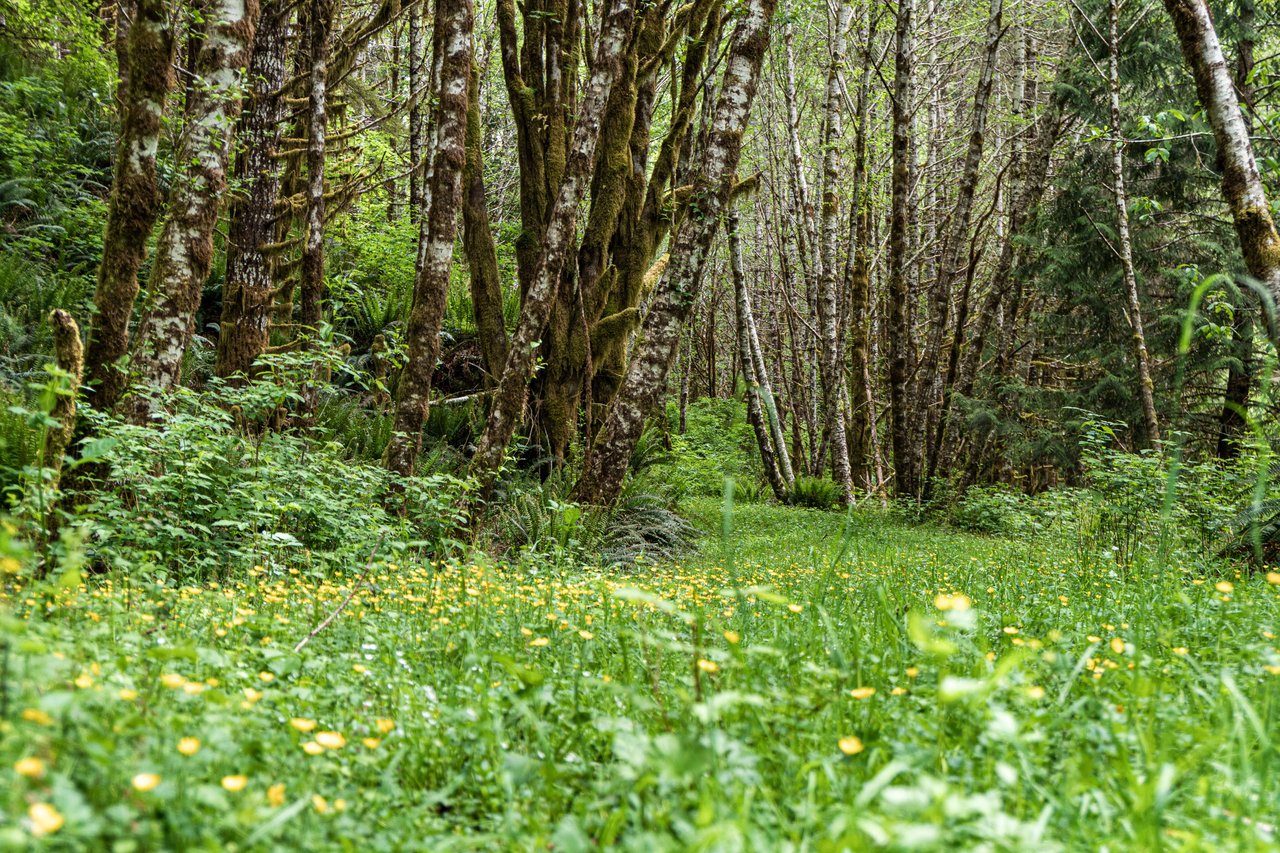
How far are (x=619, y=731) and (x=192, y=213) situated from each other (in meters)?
4.99

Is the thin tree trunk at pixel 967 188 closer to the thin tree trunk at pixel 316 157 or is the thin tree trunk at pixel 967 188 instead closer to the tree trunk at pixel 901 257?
the tree trunk at pixel 901 257

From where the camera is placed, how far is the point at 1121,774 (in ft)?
5.92

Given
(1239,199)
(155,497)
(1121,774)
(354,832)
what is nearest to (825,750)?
(1121,774)

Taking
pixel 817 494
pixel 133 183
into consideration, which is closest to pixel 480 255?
pixel 133 183

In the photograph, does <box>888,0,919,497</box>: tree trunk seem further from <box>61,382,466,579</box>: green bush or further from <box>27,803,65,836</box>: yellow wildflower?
<box>27,803,65,836</box>: yellow wildflower

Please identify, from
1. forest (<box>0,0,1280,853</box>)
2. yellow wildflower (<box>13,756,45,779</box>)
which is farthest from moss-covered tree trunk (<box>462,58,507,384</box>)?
yellow wildflower (<box>13,756,45,779</box>)

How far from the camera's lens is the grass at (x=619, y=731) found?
145cm

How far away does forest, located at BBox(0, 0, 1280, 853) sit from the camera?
1677 millimetres

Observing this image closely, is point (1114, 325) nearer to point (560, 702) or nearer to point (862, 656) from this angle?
point (862, 656)

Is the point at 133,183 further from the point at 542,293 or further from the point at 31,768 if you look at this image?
the point at 31,768

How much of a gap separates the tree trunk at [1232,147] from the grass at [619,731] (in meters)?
2.58

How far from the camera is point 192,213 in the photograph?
5199 millimetres

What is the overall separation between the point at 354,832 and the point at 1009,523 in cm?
1113

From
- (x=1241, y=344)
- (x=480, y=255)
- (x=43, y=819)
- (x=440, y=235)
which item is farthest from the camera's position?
(x=1241, y=344)
